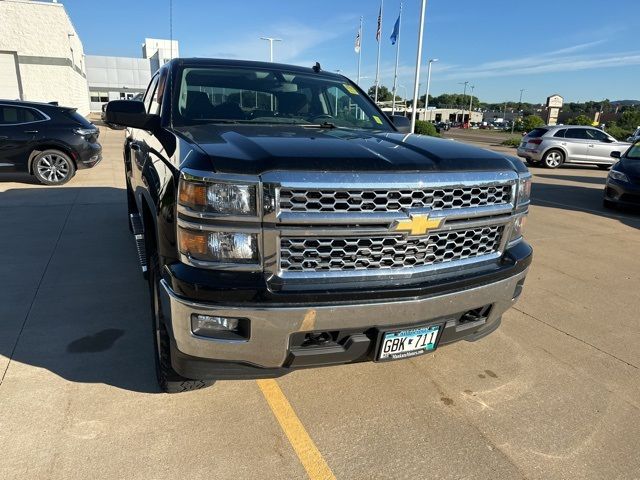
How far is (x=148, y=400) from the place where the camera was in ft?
9.25

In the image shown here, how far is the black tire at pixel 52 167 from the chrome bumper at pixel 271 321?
9129 mm

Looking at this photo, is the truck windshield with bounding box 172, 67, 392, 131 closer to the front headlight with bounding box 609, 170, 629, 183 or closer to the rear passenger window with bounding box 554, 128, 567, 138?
the front headlight with bounding box 609, 170, 629, 183

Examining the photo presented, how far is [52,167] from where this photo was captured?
10016 mm

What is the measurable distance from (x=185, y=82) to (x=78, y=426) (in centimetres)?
234

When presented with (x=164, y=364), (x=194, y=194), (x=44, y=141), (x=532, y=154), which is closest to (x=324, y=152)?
(x=194, y=194)

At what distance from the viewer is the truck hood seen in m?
2.15

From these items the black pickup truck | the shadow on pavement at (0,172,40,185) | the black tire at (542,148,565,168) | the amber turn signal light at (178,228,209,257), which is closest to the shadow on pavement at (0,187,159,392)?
the black pickup truck

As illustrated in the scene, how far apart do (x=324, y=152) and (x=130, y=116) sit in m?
1.52

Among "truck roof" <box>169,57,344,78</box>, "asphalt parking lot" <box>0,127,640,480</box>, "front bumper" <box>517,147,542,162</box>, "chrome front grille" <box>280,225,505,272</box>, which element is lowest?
"asphalt parking lot" <box>0,127,640,480</box>

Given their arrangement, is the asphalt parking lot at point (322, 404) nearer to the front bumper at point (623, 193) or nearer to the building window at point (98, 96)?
the front bumper at point (623, 193)

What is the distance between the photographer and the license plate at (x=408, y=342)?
2406 mm

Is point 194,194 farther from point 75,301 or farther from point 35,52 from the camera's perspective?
point 35,52

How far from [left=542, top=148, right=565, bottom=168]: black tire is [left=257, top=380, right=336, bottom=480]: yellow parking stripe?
17.3 meters

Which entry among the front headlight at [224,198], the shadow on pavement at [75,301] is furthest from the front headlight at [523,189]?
the shadow on pavement at [75,301]
